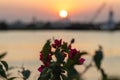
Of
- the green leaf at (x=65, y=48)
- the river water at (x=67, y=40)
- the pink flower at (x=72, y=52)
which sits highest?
the green leaf at (x=65, y=48)

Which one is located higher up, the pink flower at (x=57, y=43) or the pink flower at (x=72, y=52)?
the pink flower at (x=57, y=43)

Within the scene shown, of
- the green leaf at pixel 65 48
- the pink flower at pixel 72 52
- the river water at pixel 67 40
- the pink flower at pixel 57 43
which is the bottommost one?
the river water at pixel 67 40

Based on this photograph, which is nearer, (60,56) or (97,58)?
(60,56)

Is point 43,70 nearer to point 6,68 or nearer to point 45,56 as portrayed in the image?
point 45,56

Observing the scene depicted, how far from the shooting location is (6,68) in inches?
137

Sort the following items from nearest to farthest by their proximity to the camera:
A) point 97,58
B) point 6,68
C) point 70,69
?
point 70,69
point 6,68
point 97,58

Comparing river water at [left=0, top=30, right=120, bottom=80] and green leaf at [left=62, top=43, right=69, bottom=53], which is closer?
green leaf at [left=62, top=43, right=69, bottom=53]

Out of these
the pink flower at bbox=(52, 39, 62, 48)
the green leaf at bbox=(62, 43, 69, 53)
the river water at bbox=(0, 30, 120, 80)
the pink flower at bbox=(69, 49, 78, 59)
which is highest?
the pink flower at bbox=(52, 39, 62, 48)

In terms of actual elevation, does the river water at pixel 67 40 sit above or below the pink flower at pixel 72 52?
below

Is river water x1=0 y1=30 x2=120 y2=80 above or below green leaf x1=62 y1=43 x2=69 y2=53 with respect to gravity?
below

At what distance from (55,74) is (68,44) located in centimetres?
22

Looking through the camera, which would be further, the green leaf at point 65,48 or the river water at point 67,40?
the river water at point 67,40

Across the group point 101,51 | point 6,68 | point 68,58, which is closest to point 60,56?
point 68,58

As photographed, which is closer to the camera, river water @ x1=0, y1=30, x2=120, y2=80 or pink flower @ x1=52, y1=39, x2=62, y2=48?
pink flower @ x1=52, y1=39, x2=62, y2=48
